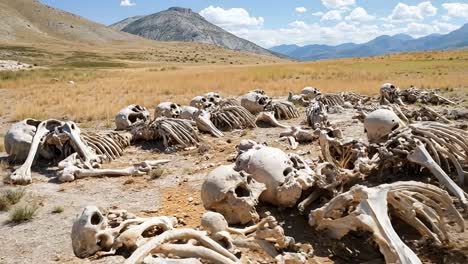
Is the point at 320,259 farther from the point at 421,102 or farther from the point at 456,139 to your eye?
the point at 421,102

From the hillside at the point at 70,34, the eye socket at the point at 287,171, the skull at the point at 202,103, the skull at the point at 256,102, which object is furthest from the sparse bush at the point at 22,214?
the hillside at the point at 70,34

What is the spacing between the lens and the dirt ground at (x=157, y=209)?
16.8 feet

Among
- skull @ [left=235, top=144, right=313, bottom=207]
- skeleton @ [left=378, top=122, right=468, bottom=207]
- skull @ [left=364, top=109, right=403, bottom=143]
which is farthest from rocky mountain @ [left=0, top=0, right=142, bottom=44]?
skeleton @ [left=378, top=122, right=468, bottom=207]

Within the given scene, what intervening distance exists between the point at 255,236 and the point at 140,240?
1308mm

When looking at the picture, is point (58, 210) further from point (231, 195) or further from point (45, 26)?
point (45, 26)

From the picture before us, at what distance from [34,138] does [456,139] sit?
327 inches

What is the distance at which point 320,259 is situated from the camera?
5082 millimetres

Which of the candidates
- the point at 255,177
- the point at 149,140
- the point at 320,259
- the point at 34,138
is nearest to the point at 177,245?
the point at 320,259

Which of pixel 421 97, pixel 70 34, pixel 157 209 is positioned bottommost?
pixel 157 209

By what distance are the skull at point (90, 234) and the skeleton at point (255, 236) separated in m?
1.08

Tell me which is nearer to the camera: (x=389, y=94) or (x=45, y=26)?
(x=389, y=94)

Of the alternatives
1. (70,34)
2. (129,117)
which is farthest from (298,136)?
(70,34)

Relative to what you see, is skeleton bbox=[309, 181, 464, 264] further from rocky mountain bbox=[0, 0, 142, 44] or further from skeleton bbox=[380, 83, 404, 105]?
rocky mountain bbox=[0, 0, 142, 44]

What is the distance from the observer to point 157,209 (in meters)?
7.00
